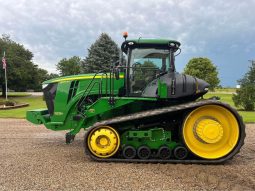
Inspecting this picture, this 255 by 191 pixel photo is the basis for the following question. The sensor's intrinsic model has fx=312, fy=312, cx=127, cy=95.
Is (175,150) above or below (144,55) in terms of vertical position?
below

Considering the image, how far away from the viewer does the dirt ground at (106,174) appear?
5504mm

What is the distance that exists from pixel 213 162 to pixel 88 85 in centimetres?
362

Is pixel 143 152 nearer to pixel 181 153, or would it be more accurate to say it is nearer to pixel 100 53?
pixel 181 153

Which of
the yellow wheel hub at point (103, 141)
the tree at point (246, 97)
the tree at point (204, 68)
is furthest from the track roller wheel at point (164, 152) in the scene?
the tree at point (204, 68)

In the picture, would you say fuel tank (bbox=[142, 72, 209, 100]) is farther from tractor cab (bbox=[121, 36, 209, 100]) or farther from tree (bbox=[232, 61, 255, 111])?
tree (bbox=[232, 61, 255, 111])

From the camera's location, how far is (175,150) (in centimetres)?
707

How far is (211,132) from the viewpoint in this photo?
7.12 meters

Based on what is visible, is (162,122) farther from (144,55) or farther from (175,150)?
(144,55)

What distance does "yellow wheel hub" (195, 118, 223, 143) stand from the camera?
23.2 ft

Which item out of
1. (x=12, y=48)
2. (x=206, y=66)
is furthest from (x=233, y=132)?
(x=206, y=66)

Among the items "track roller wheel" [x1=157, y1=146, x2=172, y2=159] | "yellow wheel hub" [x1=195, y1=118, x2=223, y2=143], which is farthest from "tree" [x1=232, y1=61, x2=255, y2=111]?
"track roller wheel" [x1=157, y1=146, x2=172, y2=159]

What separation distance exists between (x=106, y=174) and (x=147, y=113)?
1.68 metres

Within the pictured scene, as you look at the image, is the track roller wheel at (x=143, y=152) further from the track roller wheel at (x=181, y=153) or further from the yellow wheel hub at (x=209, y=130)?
the yellow wheel hub at (x=209, y=130)

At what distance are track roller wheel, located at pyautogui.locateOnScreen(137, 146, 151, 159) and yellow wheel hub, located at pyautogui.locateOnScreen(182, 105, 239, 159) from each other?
0.88 meters
